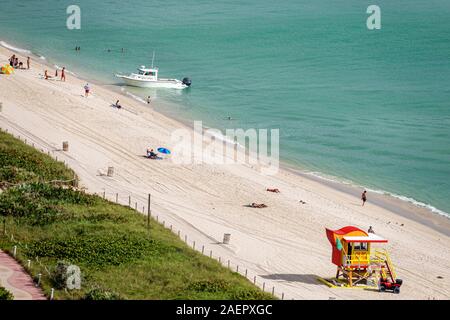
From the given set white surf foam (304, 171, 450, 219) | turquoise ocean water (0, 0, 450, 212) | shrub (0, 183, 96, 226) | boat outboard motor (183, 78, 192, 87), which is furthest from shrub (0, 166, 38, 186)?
boat outboard motor (183, 78, 192, 87)

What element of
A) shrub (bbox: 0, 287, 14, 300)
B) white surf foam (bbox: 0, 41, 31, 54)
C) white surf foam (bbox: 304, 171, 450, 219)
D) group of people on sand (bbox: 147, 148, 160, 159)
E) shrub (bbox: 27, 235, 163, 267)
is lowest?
white surf foam (bbox: 304, 171, 450, 219)

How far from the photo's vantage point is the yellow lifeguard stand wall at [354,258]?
3459 centimetres

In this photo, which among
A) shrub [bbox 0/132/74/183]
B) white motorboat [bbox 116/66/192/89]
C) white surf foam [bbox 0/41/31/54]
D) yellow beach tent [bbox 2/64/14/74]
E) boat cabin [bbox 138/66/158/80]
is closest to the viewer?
shrub [bbox 0/132/74/183]

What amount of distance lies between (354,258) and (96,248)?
10369mm

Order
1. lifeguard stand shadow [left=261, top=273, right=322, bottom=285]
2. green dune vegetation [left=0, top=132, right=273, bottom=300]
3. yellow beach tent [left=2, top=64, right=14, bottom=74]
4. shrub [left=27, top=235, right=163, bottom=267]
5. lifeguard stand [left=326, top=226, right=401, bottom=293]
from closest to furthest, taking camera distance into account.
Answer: green dune vegetation [left=0, top=132, right=273, bottom=300], shrub [left=27, top=235, right=163, bottom=267], lifeguard stand shadow [left=261, top=273, right=322, bottom=285], lifeguard stand [left=326, top=226, right=401, bottom=293], yellow beach tent [left=2, top=64, right=14, bottom=74]

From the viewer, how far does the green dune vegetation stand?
2912 centimetres

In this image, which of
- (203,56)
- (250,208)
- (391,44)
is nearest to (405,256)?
(250,208)

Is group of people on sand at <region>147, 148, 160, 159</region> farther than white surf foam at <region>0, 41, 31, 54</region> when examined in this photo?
No

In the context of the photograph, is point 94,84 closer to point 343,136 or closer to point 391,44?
point 343,136

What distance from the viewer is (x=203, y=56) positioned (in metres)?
95.4

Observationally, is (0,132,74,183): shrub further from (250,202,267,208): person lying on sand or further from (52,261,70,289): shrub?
(52,261,70,289): shrub

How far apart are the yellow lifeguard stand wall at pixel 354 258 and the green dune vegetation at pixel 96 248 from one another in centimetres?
496

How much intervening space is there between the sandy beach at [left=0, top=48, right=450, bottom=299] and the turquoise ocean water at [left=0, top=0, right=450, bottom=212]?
6.47m

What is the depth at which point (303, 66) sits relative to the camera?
9150 centimetres
